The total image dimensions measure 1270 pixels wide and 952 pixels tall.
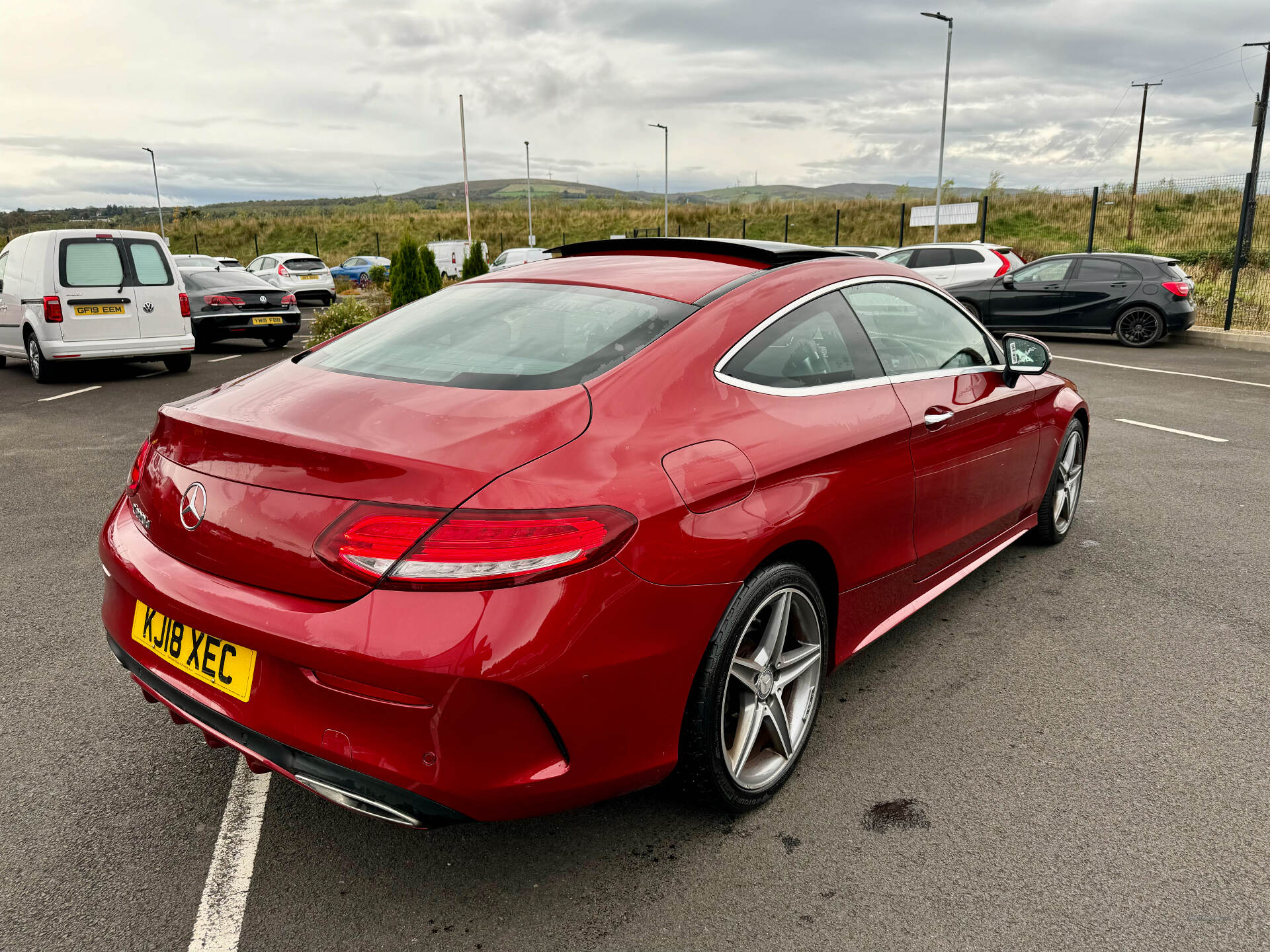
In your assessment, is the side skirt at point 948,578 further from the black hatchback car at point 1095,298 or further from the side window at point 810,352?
the black hatchback car at point 1095,298

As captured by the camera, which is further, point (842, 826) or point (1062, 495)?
point (1062, 495)

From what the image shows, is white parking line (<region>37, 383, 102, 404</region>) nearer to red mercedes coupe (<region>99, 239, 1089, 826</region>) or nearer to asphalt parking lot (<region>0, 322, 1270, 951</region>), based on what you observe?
asphalt parking lot (<region>0, 322, 1270, 951</region>)

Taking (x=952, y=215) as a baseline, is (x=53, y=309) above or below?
below

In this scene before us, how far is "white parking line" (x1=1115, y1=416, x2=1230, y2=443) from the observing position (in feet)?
24.9

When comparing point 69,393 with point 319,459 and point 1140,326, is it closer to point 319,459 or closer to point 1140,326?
point 319,459

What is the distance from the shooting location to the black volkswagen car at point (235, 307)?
13664 millimetres

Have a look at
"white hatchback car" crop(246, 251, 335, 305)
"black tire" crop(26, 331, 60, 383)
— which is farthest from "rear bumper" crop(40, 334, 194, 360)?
"white hatchback car" crop(246, 251, 335, 305)

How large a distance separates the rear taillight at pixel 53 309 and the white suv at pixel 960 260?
12.4 m

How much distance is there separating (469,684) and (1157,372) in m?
12.1

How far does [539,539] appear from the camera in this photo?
6.37ft

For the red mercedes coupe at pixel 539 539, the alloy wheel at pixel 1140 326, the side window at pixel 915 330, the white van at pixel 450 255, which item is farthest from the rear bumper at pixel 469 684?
the white van at pixel 450 255

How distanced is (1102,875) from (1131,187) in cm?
4336

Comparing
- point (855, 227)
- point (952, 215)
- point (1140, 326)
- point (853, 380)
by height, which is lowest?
point (1140, 326)

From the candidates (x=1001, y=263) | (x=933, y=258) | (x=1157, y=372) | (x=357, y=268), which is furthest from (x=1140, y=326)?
(x=357, y=268)
